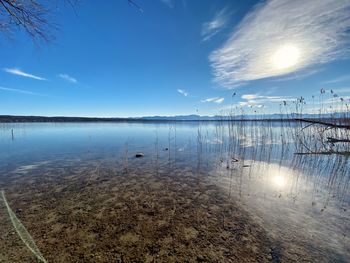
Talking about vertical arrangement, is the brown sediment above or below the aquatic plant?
below

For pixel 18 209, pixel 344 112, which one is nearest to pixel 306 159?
pixel 344 112

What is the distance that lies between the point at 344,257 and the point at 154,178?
18.2 feet

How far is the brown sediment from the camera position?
2996 mm

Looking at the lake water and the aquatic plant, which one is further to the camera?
the lake water

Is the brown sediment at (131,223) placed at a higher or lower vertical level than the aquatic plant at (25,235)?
lower

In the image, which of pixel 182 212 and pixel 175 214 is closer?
pixel 175 214

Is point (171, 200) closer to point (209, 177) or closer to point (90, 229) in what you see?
point (90, 229)

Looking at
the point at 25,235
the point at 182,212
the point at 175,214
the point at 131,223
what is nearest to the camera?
the point at 25,235

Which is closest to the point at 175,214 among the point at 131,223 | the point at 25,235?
the point at 131,223

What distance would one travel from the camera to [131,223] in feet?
12.8

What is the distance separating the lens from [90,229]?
363 centimetres

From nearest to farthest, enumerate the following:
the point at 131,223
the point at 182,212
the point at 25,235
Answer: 1. the point at 25,235
2. the point at 131,223
3. the point at 182,212

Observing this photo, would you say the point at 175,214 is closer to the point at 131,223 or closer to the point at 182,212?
the point at 182,212

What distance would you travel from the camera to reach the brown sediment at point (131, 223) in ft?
9.83
